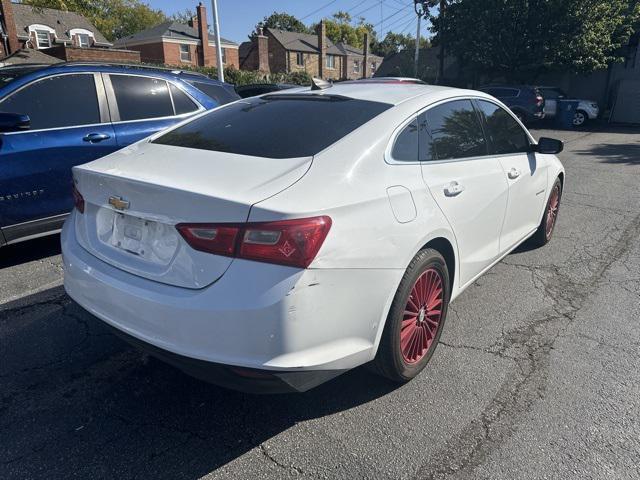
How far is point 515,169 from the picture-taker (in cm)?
385

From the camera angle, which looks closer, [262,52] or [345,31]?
[262,52]

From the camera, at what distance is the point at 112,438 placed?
2391mm

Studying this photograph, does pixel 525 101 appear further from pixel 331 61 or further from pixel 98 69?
pixel 331 61

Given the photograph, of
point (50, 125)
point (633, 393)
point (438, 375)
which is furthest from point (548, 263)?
point (50, 125)

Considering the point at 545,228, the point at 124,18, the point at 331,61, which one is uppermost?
the point at 124,18

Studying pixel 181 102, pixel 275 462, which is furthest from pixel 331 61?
pixel 275 462

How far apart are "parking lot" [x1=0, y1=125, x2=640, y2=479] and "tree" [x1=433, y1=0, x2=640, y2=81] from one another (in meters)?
21.6

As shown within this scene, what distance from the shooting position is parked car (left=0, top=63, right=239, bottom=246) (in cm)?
418

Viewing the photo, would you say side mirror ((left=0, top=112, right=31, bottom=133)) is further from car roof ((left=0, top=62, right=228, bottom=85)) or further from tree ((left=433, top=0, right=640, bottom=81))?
tree ((left=433, top=0, right=640, bottom=81))

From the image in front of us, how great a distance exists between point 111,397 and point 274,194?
61.3 inches

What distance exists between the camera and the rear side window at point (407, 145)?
2680 millimetres

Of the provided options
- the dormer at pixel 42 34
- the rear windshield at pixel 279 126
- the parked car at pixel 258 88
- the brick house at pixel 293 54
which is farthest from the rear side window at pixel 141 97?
the brick house at pixel 293 54

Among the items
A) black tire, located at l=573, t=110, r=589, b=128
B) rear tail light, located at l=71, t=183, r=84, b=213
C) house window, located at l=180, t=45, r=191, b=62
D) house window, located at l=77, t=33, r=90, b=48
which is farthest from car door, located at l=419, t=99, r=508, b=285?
house window, located at l=180, t=45, r=191, b=62

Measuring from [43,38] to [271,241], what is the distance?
4579cm
